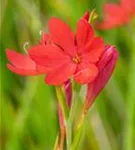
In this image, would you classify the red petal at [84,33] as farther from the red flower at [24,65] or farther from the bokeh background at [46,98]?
the bokeh background at [46,98]

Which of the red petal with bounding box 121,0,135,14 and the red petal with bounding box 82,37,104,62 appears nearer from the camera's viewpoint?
the red petal with bounding box 82,37,104,62

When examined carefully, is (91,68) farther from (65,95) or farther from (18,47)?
(18,47)

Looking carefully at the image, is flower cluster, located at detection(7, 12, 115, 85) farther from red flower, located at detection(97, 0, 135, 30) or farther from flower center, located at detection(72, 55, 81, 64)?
red flower, located at detection(97, 0, 135, 30)

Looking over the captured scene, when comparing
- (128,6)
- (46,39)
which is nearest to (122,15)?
(128,6)

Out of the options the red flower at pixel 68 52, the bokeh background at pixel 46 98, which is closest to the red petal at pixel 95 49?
the red flower at pixel 68 52

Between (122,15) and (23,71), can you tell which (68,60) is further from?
(122,15)

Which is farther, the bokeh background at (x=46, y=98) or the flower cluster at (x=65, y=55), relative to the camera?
the bokeh background at (x=46, y=98)

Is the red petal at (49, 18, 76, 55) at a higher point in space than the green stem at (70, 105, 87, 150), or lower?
higher

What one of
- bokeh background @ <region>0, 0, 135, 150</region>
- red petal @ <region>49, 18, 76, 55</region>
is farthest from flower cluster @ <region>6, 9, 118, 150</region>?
bokeh background @ <region>0, 0, 135, 150</region>
